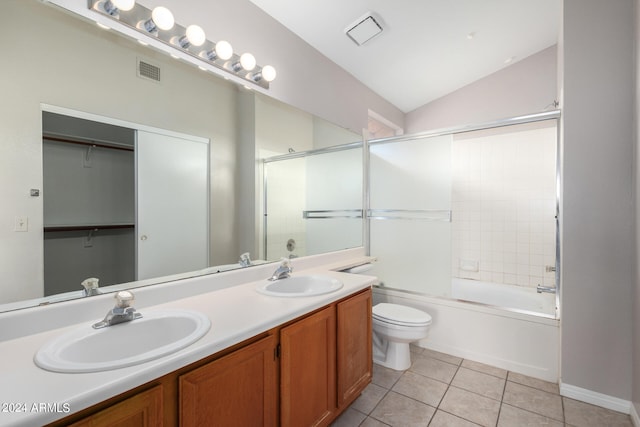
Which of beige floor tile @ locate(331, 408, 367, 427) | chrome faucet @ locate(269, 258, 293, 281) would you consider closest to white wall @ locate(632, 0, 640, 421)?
beige floor tile @ locate(331, 408, 367, 427)

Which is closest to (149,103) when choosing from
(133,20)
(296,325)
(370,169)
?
(133,20)

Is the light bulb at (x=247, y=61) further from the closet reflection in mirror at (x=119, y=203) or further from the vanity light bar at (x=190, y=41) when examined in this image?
the closet reflection in mirror at (x=119, y=203)

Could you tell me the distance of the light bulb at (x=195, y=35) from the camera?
1.49 metres

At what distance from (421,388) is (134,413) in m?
1.79

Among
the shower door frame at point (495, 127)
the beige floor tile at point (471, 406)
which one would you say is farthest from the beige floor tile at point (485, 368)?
the shower door frame at point (495, 127)

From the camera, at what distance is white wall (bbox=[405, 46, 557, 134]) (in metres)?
3.16

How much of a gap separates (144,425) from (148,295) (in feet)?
2.01

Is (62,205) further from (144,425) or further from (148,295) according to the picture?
(144,425)

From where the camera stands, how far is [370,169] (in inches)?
116

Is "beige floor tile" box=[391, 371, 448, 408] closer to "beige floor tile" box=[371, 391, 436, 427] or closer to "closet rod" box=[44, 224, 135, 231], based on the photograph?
"beige floor tile" box=[371, 391, 436, 427]

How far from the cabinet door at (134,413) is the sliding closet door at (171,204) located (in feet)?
2.21

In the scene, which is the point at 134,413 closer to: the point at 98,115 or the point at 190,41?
the point at 98,115

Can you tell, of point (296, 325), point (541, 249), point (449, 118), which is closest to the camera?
point (296, 325)

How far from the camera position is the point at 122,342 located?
40.8 inches
